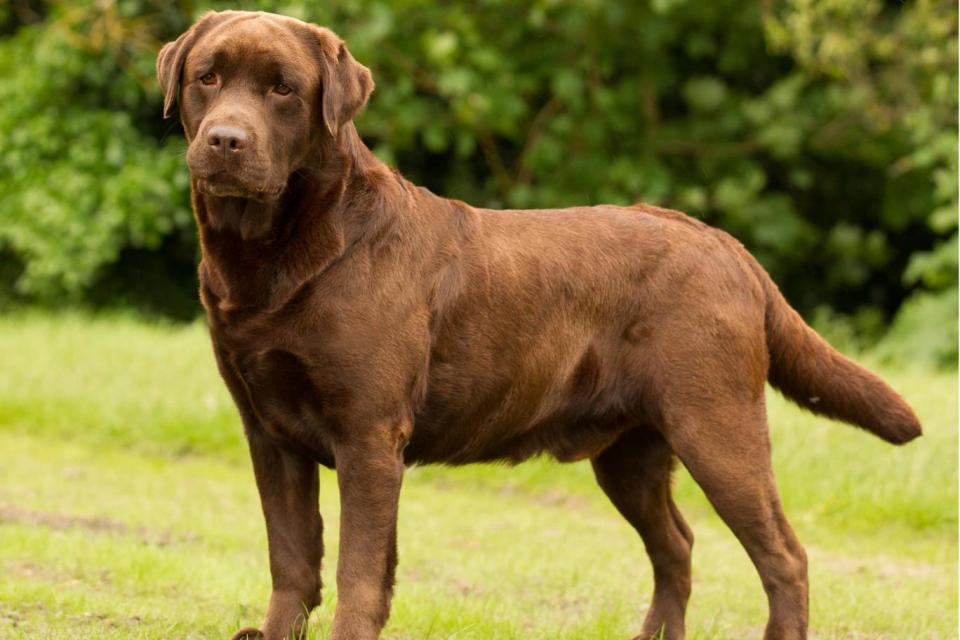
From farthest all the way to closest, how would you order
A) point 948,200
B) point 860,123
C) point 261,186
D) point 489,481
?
point 860,123, point 948,200, point 489,481, point 261,186

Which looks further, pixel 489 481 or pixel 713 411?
pixel 489 481

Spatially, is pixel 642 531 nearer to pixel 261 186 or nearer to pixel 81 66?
pixel 261 186

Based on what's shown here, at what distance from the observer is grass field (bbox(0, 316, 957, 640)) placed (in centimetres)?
545

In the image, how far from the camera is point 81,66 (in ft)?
46.3

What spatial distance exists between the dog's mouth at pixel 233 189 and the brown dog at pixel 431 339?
1 centimetres

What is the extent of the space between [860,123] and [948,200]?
1361mm

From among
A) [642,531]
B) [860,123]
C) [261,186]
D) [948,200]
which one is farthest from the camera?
[860,123]

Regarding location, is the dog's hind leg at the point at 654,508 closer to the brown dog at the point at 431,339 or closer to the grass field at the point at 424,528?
the brown dog at the point at 431,339

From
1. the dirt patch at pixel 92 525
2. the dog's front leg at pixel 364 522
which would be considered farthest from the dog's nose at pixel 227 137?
the dirt patch at pixel 92 525

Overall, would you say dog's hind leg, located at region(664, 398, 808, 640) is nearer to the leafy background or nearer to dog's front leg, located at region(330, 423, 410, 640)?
dog's front leg, located at region(330, 423, 410, 640)

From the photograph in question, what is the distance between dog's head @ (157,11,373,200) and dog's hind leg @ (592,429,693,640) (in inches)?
64.4

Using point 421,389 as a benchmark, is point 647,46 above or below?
below

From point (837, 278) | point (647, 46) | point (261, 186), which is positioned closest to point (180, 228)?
point (647, 46)

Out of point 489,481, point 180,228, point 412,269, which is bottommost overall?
point 180,228
